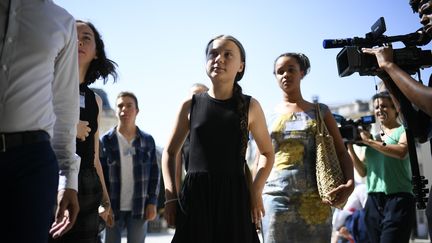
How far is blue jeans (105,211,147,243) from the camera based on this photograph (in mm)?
4699

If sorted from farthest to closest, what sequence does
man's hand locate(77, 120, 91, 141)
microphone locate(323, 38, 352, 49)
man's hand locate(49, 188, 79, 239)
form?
microphone locate(323, 38, 352, 49) < man's hand locate(77, 120, 91, 141) < man's hand locate(49, 188, 79, 239)

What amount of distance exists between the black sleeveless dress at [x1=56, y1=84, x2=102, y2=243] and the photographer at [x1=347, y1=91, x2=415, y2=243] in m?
3.05

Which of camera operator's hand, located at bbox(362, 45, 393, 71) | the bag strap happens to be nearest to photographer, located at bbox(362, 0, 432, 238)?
camera operator's hand, located at bbox(362, 45, 393, 71)

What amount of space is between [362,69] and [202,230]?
1.36 m

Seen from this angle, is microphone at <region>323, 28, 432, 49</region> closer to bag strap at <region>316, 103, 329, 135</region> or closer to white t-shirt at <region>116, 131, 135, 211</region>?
bag strap at <region>316, 103, 329, 135</region>

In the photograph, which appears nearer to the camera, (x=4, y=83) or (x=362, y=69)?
(x=4, y=83)

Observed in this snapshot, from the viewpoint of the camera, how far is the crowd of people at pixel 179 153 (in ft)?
5.29

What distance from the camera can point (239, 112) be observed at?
2811mm

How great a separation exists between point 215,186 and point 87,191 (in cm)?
80

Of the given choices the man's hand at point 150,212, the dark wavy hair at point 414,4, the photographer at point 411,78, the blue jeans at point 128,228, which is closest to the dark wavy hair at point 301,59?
the photographer at point 411,78

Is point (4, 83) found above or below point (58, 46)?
below

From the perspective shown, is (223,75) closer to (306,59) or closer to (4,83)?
(306,59)

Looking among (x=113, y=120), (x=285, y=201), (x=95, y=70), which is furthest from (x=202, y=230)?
(x=113, y=120)

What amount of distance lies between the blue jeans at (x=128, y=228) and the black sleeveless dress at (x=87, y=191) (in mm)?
1994
